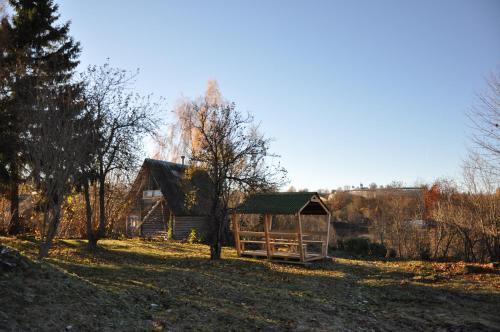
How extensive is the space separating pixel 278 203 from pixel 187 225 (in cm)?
1270

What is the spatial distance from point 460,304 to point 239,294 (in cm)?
584

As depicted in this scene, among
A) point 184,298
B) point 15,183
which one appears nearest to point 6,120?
point 15,183

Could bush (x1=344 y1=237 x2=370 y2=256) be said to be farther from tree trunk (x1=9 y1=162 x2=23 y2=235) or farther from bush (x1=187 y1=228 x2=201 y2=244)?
tree trunk (x1=9 y1=162 x2=23 y2=235)

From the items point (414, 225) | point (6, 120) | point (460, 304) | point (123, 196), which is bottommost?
point (460, 304)

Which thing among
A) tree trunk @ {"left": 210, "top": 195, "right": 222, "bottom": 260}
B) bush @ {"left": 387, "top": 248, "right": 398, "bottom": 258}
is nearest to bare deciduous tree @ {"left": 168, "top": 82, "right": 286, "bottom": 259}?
tree trunk @ {"left": 210, "top": 195, "right": 222, "bottom": 260}

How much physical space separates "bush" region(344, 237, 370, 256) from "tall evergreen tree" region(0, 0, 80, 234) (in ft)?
57.7

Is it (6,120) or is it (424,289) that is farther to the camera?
(6,120)

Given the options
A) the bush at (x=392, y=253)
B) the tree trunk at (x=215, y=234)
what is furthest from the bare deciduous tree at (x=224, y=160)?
the bush at (x=392, y=253)

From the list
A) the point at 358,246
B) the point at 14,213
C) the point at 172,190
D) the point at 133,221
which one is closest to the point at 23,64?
the point at 14,213

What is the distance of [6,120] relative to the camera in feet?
56.6

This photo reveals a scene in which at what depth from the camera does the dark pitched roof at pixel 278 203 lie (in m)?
17.2

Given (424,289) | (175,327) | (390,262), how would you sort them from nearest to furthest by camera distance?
(175,327), (424,289), (390,262)

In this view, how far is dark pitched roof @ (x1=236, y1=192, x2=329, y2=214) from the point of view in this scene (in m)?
17.2

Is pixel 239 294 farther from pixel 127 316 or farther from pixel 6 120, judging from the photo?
pixel 6 120
